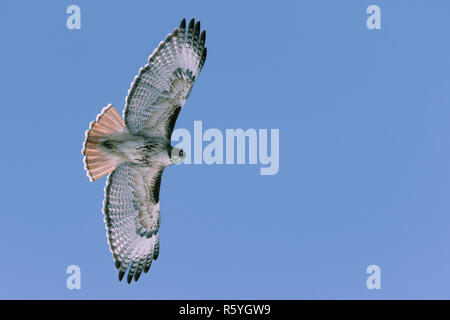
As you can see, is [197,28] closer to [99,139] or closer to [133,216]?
[99,139]

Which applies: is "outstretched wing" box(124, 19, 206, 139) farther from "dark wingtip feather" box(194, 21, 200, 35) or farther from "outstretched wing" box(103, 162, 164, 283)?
"outstretched wing" box(103, 162, 164, 283)

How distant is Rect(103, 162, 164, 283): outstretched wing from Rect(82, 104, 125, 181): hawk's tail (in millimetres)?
343

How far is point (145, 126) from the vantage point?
834cm

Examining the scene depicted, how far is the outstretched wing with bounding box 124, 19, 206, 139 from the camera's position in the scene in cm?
814

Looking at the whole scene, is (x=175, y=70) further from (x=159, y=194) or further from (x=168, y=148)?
(x=159, y=194)

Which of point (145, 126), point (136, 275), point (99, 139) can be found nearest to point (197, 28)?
point (145, 126)

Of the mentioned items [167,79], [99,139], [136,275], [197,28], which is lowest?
[136,275]

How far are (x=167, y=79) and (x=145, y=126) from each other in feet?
2.04

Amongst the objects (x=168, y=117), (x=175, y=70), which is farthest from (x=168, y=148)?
(x=175, y=70)

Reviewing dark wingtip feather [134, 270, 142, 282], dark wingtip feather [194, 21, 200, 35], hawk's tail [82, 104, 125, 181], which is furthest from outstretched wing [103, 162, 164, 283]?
dark wingtip feather [194, 21, 200, 35]
